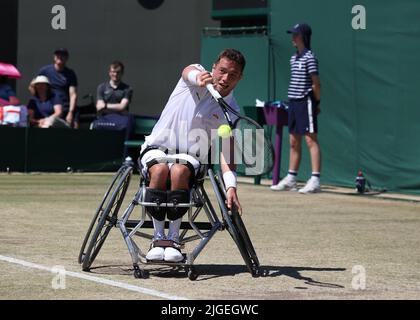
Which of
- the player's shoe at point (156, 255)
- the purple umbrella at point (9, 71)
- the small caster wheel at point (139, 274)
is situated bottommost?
the small caster wheel at point (139, 274)

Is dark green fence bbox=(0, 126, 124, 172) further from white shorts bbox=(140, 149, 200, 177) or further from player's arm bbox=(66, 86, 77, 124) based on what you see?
white shorts bbox=(140, 149, 200, 177)

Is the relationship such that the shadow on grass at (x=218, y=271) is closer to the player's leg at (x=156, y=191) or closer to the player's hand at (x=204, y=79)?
the player's leg at (x=156, y=191)

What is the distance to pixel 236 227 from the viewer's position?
7.50m

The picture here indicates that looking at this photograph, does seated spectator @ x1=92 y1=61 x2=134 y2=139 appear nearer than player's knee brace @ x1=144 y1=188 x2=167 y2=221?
No

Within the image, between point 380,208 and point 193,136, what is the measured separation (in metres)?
5.98

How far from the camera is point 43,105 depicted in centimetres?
1825

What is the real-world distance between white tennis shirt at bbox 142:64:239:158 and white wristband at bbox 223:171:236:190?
0.24 meters

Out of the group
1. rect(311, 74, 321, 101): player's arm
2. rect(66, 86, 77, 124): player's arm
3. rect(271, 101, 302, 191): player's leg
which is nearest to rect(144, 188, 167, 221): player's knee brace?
rect(311, 74, 321, 101): player's arm

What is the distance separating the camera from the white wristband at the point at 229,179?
751 centimetres

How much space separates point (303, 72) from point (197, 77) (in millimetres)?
8016

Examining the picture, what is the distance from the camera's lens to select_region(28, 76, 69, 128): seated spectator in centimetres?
1794

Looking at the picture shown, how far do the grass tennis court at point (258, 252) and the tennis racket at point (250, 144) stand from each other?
0.74 meters

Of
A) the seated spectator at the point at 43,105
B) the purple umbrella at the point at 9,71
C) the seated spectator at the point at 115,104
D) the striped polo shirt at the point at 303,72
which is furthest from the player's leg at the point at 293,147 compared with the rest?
the purple umbrella at the point at 9,71
